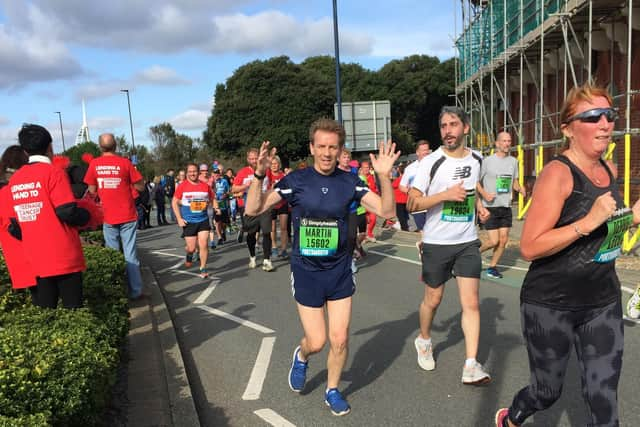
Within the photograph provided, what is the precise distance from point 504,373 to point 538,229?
2.23 meters

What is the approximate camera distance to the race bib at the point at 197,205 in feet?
30.7

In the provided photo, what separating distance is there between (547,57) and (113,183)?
15.5m

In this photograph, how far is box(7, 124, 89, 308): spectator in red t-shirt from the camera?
4059mm

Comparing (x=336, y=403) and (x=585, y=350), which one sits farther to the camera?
(x=336, y=403)

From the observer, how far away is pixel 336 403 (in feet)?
12.7

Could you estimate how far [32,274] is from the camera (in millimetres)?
4250

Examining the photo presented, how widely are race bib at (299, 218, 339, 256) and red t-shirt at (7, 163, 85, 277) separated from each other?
1711 mm

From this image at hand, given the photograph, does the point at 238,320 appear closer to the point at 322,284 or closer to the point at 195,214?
the point at 322,284

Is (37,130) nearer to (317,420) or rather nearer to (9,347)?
(9,347)

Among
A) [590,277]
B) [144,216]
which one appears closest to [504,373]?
[590,277]

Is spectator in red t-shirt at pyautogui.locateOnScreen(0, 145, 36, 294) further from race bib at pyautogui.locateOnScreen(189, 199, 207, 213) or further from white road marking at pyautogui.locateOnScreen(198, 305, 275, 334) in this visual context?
race bib at pyautogui.locateOnScreen(189, 199, 207, 213)

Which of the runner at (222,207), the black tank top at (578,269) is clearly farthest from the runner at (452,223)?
the runner at (222,207)

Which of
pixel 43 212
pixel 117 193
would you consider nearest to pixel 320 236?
pixel 43 212

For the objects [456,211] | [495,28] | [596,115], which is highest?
[495,28]
